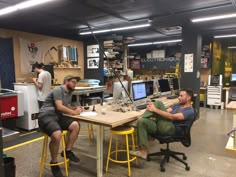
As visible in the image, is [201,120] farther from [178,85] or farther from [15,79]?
[15,79]

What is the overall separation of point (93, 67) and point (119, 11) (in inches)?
127

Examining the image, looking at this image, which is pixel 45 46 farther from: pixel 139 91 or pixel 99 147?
pixel 99 147

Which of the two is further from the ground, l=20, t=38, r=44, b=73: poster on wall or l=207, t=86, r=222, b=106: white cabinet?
l=20, t=38, r=44, b=73: poster on wall

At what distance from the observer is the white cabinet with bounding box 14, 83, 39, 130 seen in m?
4.68

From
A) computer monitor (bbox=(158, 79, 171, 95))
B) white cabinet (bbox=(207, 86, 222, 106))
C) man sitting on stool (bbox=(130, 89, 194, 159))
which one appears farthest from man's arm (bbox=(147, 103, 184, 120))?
white cabinet (bbox=(207, 86, 222, 106))

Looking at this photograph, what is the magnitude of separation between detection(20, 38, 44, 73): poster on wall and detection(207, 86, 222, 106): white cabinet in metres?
6.20

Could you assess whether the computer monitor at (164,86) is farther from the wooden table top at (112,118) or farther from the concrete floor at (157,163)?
the wooden table top at (112,118)

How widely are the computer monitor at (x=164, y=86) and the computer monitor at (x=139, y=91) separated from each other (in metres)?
1.08

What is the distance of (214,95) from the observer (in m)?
7.68

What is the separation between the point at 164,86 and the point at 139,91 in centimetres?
147

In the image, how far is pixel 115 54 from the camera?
696 cm

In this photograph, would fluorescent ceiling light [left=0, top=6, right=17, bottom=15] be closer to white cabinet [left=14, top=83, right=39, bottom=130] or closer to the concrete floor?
white cabinet [left=14, top=83, right=39, bottom=130]

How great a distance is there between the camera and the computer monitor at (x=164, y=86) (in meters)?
4.76

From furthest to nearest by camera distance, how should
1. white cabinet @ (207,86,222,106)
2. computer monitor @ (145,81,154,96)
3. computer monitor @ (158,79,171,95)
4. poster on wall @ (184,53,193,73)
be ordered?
white cabinet @ (207,86,222,106)
poster on wall @ (184,53,193,73)
computer monitor @ (158,79,171,95)
computer monitor @ (145,81,154,96)
